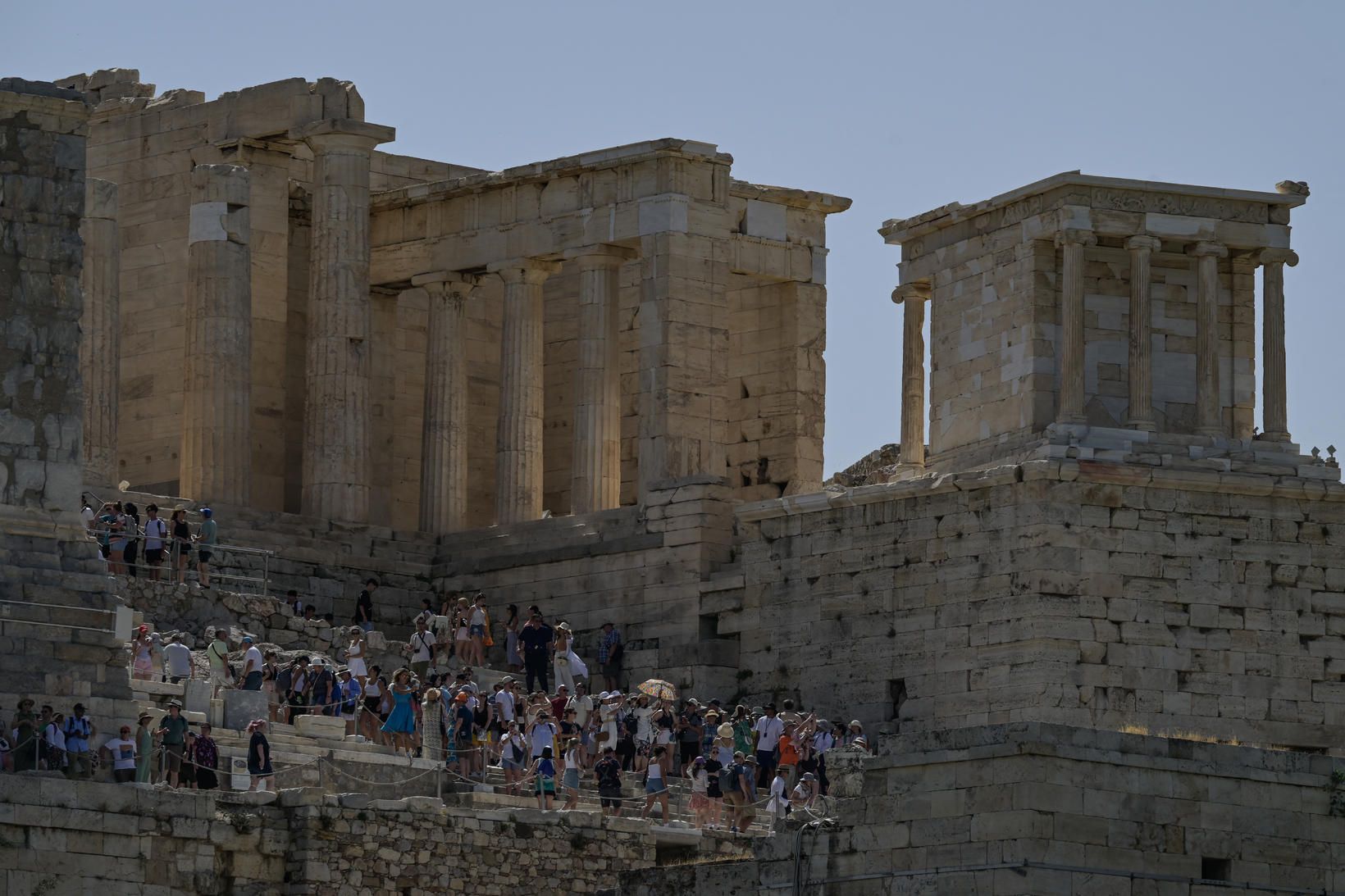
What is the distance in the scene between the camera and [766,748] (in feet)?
154

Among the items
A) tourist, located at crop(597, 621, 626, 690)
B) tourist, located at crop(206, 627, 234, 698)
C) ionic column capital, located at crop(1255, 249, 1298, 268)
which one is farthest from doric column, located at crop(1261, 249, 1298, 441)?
tourist, located at crop(206, 627, 234, 698)

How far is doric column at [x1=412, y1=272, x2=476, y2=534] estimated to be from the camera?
61031mm

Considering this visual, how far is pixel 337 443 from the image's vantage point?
197ft

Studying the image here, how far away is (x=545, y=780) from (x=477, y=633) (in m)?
8.67

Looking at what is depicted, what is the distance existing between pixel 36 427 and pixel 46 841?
5.89 m

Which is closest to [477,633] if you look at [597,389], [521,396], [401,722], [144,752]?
[401,722]

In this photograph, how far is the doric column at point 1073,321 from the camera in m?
52.8

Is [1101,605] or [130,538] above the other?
[130,538]

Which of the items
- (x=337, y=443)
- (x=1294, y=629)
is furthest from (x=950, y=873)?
(x=337, y=443)

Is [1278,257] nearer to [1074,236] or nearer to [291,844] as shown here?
[1074,236]

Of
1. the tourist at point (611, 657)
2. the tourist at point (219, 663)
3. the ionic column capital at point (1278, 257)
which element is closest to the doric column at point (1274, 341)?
the ionic column capital at point (1278, 257)

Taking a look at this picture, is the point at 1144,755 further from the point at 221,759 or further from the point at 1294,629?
the point at 1294,629

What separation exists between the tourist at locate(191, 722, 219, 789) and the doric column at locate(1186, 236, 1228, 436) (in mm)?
16879

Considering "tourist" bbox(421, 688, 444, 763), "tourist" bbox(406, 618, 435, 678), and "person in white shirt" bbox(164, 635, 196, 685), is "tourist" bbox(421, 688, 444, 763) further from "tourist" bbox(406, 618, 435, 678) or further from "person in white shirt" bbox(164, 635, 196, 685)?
"tourist" bbox(406, 618, 435, 678)
